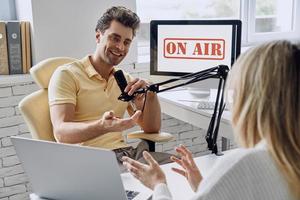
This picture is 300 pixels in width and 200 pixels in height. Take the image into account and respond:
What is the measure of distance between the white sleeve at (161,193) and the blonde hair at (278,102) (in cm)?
30

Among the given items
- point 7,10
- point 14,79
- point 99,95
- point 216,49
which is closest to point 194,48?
point 216,49

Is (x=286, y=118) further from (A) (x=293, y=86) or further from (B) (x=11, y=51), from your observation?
(B) (x=11, y=51)

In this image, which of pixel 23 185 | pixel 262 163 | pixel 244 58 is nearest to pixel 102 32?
pixel 23 185

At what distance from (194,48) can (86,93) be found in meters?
0.77

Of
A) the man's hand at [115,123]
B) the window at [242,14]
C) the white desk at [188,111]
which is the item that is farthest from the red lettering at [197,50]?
the man's hand at [115,123]

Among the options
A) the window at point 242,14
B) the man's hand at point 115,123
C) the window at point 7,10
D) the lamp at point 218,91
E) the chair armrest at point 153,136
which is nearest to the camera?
the lamp at point 218,91

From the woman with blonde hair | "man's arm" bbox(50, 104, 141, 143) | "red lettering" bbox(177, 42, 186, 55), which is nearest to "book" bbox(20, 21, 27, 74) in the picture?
"man's arm" bbox(50, 104, 141, 143)

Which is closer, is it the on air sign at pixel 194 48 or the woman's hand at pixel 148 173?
the woman's hand at pixel 148 173

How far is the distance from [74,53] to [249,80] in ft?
5.92

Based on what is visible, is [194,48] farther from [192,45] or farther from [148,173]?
[148,173]

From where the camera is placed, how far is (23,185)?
98.3 inches

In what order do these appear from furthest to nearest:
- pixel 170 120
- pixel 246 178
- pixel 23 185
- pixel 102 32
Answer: pixel 170 120
pixel 23 185
pixel 102 32
pixel 246 178

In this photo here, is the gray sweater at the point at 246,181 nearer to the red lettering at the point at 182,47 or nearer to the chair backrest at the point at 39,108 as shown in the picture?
the chair backrest at the point at 39,108

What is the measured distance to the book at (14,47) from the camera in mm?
2316
